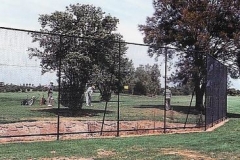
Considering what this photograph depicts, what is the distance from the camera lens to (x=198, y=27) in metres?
27.9

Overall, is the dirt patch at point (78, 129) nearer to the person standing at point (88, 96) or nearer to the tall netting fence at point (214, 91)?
the person standing at point (88, 96)

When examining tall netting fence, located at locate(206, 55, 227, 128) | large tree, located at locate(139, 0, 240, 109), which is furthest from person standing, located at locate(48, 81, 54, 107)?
large tree, located at locate(139, 0, 240, 109)

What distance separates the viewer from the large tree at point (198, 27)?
2775cm

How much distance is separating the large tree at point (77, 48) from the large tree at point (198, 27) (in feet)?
15.2

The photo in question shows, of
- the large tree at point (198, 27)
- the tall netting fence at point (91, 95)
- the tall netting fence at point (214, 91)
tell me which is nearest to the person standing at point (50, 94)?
the tall netting fence at point (91, 95)

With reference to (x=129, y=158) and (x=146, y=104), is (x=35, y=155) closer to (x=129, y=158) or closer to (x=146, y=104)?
(x=129, y=158)

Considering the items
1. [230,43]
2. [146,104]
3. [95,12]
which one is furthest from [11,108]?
[230,43]

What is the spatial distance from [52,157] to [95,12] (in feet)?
61.2

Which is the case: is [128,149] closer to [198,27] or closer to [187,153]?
[187,153]

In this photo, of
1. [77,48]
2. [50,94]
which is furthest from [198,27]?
[50,94]

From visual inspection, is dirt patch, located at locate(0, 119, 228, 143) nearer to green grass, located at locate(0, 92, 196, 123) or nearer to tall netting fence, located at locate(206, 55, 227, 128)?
green grass, located at locate(0, 92, 196, 123)

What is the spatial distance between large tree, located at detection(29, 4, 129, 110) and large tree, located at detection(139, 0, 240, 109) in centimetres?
463

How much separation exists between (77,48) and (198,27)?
1121 centimetres

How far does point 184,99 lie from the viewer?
21359 millimetres
